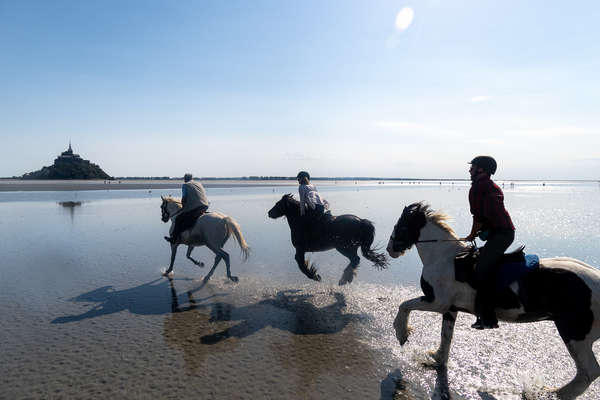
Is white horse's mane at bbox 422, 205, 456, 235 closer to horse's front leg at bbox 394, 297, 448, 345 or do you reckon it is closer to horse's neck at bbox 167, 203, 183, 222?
horse's front leg at bbox 394, 297, 448, 345

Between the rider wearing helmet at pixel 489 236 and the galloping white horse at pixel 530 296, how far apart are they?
0.14m

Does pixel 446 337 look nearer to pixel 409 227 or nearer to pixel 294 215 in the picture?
pixel 409 227

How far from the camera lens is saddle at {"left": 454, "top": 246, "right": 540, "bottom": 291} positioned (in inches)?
159

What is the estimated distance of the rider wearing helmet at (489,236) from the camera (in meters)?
4.12

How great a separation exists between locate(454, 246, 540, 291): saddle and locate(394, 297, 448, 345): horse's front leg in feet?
1.53

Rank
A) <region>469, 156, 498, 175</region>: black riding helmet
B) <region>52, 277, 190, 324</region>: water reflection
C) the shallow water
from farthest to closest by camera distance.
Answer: <region>52, 277, 190, 324</region>: water reflection < <region>469, 156, 498, 175</region>: black riding helmet < the shallow water

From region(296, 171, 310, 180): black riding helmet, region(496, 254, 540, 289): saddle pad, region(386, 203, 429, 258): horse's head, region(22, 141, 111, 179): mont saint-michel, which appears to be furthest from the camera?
region(22, 141, 111, 179): mont saint-michel

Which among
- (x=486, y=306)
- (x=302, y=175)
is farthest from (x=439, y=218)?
(x=302, y=175)

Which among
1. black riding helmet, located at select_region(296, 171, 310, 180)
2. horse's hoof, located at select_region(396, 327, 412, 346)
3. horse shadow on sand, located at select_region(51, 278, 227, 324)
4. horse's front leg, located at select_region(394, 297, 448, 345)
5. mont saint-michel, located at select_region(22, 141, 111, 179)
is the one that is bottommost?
horse shadow on sand, located at select_region(51, 278, 227, 324)

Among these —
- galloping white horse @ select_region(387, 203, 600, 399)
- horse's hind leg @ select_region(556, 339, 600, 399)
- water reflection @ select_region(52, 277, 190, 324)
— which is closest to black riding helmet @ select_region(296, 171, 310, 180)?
galloping white horse @ select_region(387, 203, 600, 399)

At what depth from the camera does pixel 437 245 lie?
4.77 m

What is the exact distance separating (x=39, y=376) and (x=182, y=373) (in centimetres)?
171

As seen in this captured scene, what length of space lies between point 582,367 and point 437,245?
1.97 metres

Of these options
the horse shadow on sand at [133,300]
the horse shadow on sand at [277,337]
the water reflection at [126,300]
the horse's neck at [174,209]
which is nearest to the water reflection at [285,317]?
the horse shadow on sand at [277,337]
